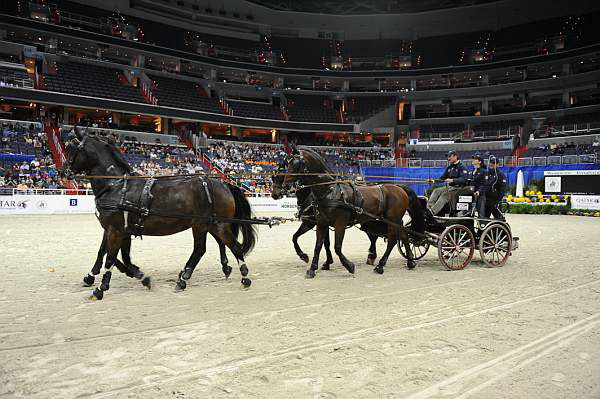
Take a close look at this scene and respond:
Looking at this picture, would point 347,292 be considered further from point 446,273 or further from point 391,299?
point 446,273

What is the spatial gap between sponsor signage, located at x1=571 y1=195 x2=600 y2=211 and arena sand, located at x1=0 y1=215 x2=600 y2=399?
2019 cm

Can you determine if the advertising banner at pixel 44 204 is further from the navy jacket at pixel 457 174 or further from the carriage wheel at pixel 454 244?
the carriage wheel at pixel 454 244

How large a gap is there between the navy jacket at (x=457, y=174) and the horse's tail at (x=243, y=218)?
419cm

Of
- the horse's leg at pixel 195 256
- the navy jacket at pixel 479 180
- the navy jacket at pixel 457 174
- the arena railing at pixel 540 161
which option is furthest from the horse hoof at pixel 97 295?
the arena railing at pixel 540 161

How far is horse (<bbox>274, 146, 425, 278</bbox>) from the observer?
735cm

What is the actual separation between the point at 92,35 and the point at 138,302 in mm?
38847

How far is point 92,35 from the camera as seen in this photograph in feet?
121

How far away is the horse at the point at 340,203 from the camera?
735 cm

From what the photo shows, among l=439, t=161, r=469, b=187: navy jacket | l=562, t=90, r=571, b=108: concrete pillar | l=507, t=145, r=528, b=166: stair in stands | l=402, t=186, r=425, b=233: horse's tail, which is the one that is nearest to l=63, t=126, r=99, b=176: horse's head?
l=402, t=186, r=425, b=233: horse's tail

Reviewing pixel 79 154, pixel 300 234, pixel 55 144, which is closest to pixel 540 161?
pixel 300 234

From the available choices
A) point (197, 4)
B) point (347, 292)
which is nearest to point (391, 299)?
point (347, 292)

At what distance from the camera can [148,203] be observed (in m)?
6.22

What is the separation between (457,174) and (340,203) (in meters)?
3.00

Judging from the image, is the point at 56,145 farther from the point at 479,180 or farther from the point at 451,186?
the point at 479,180
